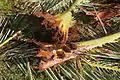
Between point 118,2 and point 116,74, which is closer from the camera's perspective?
point 116,74

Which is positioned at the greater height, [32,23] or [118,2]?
[32,23]

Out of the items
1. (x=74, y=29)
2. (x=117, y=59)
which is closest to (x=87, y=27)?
(x=74, y=29)

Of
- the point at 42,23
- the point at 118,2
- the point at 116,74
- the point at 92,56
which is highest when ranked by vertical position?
the point at 42,23

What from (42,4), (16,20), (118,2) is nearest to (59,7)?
(42,4)

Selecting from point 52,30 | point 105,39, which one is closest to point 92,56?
point 105,39

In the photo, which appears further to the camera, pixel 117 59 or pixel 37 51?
pixel 117 59

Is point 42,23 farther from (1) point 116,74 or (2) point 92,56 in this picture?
(1) point 116,74

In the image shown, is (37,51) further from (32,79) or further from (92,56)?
(92,56)

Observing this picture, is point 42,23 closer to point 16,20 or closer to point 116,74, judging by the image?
point 16,20

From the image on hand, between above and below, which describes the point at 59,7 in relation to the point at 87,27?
above
